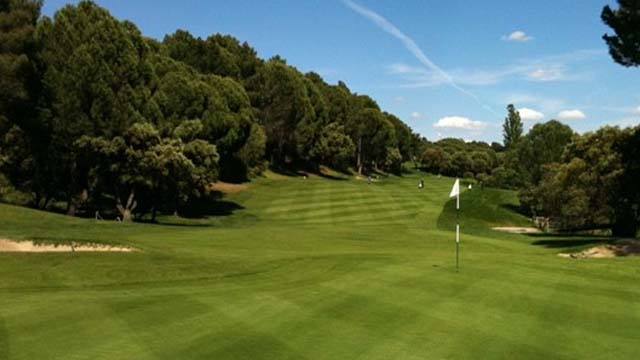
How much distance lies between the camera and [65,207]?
1964 inches

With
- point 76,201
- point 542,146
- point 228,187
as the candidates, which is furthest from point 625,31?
point 228,187

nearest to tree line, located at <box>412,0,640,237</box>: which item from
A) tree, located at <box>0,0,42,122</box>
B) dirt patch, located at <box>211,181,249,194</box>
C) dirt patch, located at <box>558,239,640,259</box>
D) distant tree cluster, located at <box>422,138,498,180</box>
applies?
dirt patch, located at <box>558,239,640,259</box>

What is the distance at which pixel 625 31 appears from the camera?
32.1 metres

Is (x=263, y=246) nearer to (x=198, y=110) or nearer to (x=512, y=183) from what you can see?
(x=198, y=110)

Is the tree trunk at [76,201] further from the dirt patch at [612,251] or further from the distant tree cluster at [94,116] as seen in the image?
the dirt patch at [612,251]

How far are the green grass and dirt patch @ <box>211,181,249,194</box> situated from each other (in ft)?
141

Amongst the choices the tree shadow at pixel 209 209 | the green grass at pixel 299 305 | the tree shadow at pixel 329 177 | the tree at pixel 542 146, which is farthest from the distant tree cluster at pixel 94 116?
the tree shadow at pixel 329 177

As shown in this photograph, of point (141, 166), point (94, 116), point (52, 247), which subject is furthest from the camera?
point (141, 166)

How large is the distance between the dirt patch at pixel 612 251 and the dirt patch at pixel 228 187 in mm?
44066

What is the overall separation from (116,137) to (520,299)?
33.0m

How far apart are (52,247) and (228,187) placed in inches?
1964

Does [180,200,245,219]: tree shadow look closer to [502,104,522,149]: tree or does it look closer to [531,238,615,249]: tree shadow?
[531,238,615,249]: tree shadow

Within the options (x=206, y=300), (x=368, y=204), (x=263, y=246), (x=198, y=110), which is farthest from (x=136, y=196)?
(x=206, y=300)

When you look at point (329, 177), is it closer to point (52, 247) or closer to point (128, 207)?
point (128, 207)
